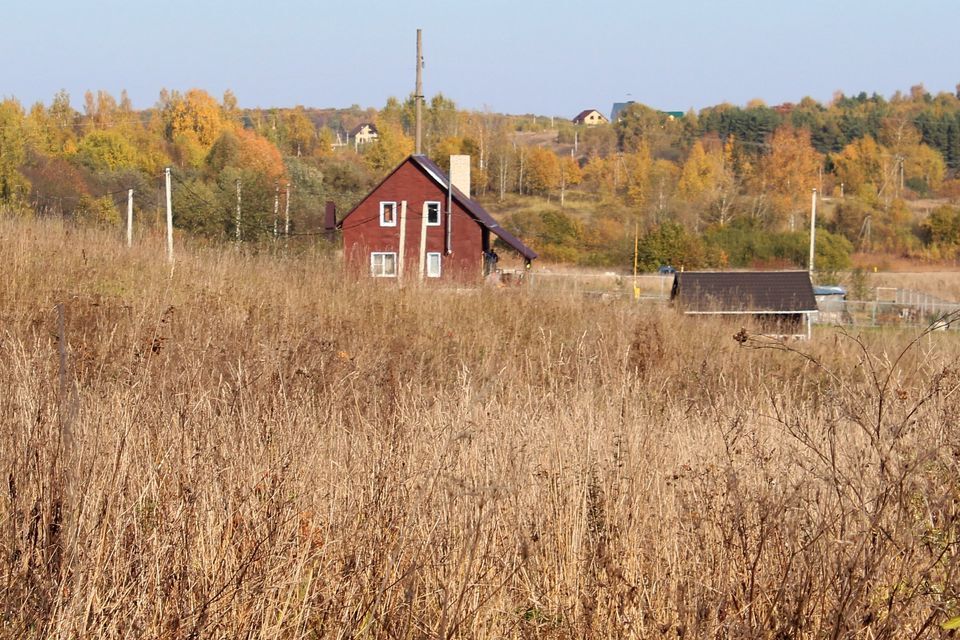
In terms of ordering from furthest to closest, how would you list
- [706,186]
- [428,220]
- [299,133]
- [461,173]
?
[299,133] < [706,186] < [461,173] < [428,220]

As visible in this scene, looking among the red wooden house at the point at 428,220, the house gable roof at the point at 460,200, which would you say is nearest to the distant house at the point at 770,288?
the house gable roof at the point at 460,200

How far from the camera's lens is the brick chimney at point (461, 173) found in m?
35.1

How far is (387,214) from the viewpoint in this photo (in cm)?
3538

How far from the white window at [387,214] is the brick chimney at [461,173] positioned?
2.41 m

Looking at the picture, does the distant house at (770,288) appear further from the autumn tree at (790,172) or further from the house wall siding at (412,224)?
the autumn tree at (790,172)

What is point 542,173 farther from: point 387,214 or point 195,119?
point 387,214

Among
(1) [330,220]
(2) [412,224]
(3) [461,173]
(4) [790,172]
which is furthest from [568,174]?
(1) [330,220]

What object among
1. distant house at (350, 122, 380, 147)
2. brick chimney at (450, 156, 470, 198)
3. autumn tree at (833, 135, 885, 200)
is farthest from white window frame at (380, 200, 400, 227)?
distant house at (350, 122, 380, 147)

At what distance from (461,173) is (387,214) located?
3046 millimetres

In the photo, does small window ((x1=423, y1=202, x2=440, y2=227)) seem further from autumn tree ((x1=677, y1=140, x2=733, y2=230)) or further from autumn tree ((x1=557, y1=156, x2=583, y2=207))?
autumn tree ((x1=557, y1=156, x2=583, y2=207))

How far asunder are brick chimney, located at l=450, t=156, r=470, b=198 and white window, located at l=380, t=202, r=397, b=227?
2.41 m

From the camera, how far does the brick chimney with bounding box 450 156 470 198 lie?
3506cm

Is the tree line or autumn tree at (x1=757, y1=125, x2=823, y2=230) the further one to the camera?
autumn tree at (x1=757, y1=125, x2=823, y2=230)

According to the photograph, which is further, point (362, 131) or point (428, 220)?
point (362, 131)
